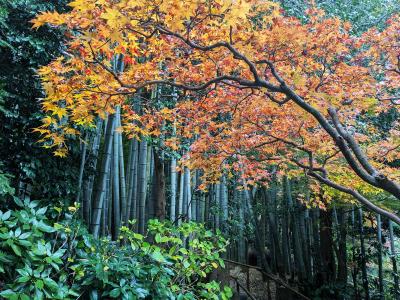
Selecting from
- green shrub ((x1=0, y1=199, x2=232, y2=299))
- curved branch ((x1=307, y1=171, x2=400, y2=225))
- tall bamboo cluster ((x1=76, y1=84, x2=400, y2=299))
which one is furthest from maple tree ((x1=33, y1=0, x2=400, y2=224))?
green shrub ((x1=0, y1=199, x2=232, y2=299))

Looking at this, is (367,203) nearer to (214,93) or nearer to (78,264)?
(214,93)

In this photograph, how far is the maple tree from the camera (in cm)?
231

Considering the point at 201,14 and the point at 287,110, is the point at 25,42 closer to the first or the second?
the point at 201,14

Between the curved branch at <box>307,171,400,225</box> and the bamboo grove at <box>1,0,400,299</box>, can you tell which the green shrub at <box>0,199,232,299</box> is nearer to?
the bamboo grove at <box>1,0,400,299</box>

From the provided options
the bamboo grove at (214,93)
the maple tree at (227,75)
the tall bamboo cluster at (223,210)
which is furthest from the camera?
the tall bamboo cluster at (223,210)

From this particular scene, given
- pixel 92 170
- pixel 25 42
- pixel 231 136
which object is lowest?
pixel 92 170

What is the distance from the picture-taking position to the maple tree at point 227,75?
2312mm

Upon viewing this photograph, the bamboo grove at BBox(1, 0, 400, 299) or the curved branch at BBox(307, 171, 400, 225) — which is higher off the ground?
the bamboo grove at BBox(1, 0, 400, 299)

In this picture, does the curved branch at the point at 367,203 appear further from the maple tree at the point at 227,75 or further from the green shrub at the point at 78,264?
the green shrub at the point at 78,264

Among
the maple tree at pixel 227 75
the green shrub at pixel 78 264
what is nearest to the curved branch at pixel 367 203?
the maple tree at pixel 227 75

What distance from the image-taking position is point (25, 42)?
3.59 meters

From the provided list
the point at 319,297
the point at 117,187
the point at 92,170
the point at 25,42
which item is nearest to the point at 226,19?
the point at 25,42

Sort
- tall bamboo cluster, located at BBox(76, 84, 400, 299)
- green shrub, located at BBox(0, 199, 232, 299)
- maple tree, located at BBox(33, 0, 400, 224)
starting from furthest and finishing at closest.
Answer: tall bamboo cluster, located at BBox(76, 84, 400, 299) < maple tree, located at BBox(33, 0, 400, 224) < green shrub, located at BBox(0, 199, 232, 299)

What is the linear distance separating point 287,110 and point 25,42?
119 inches
